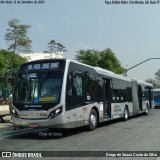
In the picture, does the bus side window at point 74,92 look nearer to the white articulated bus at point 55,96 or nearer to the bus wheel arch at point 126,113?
the white articulated bus at point 55,96

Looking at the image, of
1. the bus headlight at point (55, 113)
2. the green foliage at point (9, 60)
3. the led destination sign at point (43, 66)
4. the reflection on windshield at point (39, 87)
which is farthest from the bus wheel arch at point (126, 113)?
the green foliage at point (9, 60)

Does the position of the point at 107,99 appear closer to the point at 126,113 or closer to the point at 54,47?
the point at 126,113

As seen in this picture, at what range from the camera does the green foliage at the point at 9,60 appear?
4222 centimetres

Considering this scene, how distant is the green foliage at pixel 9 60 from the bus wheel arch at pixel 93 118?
1082 inches

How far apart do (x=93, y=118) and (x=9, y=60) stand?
30.0 metres

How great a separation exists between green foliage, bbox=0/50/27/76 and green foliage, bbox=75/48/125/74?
12.5 m

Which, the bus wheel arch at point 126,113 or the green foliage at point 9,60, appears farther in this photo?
the green foliage at point 9,60

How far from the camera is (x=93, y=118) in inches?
592

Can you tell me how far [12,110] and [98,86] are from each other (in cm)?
482

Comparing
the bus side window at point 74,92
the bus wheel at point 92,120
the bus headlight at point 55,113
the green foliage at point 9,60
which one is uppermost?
the green foliage at point 9,60

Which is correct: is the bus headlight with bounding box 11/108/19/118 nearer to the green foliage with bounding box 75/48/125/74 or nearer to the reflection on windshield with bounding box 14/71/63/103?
the reflection on windshield with bounding box 14/71/63/103

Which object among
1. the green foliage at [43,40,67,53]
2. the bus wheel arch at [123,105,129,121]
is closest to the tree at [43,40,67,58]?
the green foliage at [43,40,67,53]

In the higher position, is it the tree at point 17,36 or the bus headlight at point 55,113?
the tree at point 17,36

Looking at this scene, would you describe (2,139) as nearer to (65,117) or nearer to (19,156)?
(65,117)
